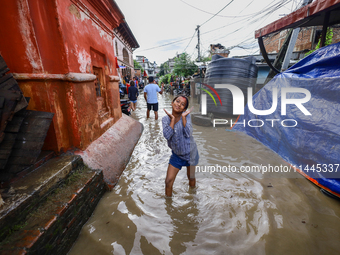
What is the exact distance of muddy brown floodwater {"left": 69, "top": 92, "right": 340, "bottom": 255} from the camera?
1729 mm

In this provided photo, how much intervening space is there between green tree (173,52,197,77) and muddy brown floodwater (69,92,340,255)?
803 inches

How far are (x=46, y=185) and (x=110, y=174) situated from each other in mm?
1041

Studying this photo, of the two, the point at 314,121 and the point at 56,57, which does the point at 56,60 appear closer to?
the point at 56,57

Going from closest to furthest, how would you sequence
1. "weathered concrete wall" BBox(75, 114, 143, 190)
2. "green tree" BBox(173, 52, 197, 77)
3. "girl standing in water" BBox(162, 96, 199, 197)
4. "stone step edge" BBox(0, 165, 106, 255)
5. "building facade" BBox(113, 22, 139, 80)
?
"stone step edge" BBox(0, 165, 106, 255), "girl standing in water" BBox(162, 96, 199, 197), "weathered concrete wall" BBox(75, 114, 143, 190), "building facade" BBox(113, 22, 139, 80), "green tree" BBox(173, 52, 197, 77)

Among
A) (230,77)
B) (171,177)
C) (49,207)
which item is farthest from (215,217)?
(230,77)

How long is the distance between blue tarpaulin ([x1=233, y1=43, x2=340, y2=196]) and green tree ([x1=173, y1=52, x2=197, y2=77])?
19.8 meters

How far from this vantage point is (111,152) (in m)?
A: 3.23

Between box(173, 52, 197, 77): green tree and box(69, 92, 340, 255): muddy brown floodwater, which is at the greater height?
box(173, 52, 197, 77): green tree

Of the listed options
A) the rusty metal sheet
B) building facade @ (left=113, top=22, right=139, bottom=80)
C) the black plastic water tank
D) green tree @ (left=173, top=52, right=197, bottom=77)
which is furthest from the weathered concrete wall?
green tree @ (left=173, top=52, right=197, bottom=77)

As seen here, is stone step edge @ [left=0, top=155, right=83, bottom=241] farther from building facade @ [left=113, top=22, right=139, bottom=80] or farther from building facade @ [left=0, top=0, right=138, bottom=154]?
building facade @ [left=113, top=22, right=139, bottom=80]

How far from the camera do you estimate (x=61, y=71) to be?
2377 mm

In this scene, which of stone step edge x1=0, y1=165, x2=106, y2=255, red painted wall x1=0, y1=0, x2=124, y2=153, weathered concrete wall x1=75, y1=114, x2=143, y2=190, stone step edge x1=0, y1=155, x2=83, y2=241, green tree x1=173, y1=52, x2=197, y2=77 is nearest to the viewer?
stone step edge x1=0, y1=165, x2=106, y2=255

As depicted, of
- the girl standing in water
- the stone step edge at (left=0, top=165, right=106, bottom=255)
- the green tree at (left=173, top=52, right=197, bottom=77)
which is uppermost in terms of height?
the green tree at (left=173, top=52, right=197, bottom=77)

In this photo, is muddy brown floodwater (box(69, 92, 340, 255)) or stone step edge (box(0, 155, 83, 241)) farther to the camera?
muddy brown floodwater (box(69, 92, 340, 255))
